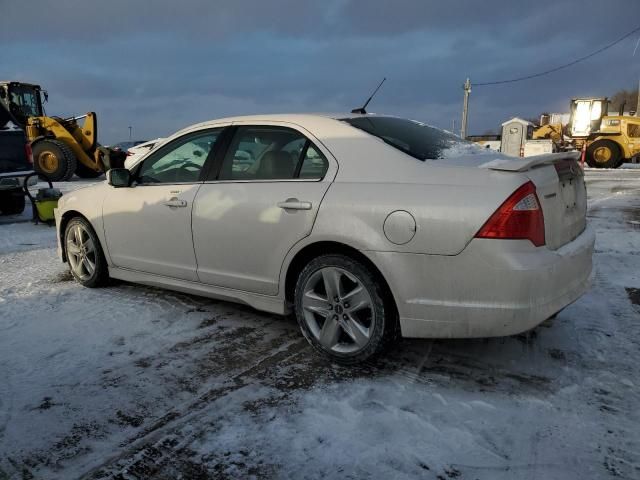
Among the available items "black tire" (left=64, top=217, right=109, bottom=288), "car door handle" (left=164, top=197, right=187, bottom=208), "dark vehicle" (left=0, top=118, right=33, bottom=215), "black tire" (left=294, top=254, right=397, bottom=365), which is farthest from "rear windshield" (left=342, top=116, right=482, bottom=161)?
"dark vehicle" (left=0, top=118, right=33, bottom=215)

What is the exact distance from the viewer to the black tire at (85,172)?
17156 mm

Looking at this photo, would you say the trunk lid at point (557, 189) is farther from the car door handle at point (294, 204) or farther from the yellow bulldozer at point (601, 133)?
the yellow bulldozer at point (601, 133)

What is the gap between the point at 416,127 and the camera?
3.66 metres

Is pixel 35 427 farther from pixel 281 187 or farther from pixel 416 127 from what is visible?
pixel 416 127

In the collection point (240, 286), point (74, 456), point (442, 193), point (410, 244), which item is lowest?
point (74, 456)

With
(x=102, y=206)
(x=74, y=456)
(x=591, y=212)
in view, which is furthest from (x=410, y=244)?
(x=591, y=212)

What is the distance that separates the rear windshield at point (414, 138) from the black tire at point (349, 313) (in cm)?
75

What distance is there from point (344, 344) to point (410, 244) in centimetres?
78

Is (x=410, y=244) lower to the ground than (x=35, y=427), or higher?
higher

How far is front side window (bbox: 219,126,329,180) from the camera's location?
10.6 ft

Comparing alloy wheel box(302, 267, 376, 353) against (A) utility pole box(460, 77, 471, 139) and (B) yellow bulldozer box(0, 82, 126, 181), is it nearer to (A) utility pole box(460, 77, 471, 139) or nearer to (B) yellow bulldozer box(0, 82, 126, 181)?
(B) yellow bulldozer box(0, 82, 126, 181)

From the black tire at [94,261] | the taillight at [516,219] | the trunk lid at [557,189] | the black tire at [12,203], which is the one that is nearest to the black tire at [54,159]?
the black tire at [12,203]

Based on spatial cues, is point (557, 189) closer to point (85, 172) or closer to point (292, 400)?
point (292, 400)

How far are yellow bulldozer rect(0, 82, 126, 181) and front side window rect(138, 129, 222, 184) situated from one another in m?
12.8
